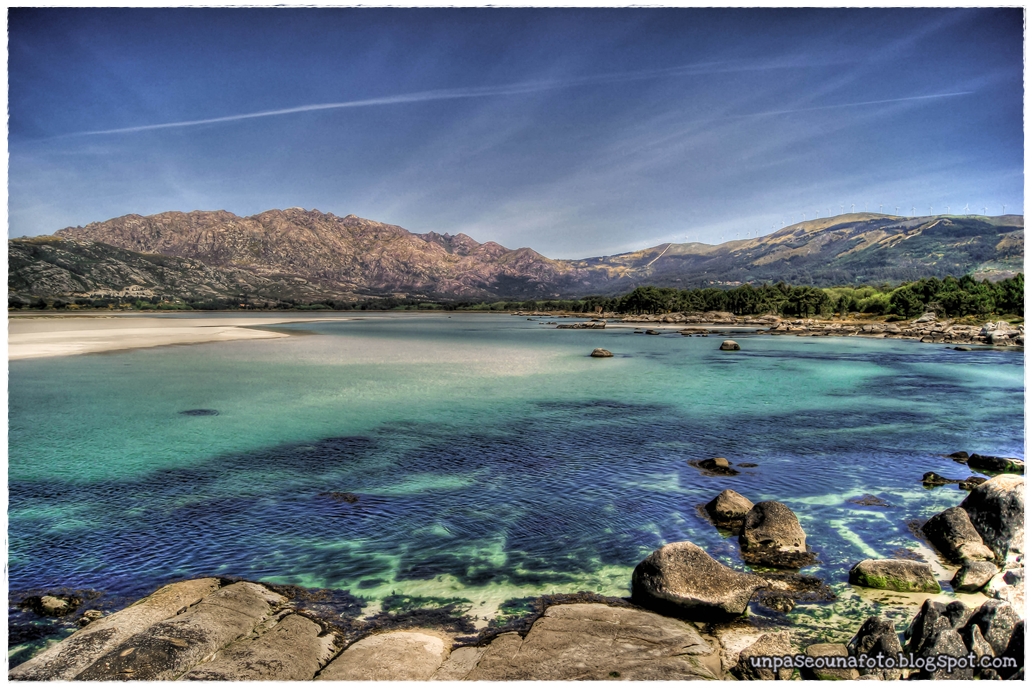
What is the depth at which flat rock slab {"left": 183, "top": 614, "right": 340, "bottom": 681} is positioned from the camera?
15.1 ft

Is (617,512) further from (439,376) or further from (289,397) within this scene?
(439,376)

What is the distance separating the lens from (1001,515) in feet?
25.0

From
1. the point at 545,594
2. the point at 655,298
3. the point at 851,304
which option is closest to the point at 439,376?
the point at 545,594

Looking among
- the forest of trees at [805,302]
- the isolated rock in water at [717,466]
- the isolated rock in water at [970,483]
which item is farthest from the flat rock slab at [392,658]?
the forest of trees at [805,302]

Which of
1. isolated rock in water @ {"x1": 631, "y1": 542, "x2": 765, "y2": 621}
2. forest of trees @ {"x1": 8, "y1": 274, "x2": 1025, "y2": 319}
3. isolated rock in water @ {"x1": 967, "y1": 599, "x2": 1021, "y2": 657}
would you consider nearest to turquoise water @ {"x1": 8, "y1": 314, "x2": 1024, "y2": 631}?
isolated rock in water @ {"x1": 631, "y1": 542, "x2": 765, "y2": 621}

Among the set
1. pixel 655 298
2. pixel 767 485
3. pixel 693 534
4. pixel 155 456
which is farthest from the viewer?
pixel 655 298

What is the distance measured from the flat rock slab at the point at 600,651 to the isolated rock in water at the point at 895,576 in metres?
2.63

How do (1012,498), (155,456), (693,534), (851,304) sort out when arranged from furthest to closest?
(851,304), (155,456), (693,534), (1012,498)

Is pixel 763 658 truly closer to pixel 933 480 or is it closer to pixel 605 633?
pixel 605 633

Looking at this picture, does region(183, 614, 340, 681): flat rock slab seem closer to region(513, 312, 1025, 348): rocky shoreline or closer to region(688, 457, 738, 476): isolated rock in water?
region(688, 457, 738, 476): isolated rock in water

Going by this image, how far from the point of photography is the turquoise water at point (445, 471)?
7.48 meters

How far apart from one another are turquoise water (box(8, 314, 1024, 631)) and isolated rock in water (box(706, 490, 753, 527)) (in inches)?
11.6

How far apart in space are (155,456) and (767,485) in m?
13.6

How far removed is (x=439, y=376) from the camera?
28.8 meters
